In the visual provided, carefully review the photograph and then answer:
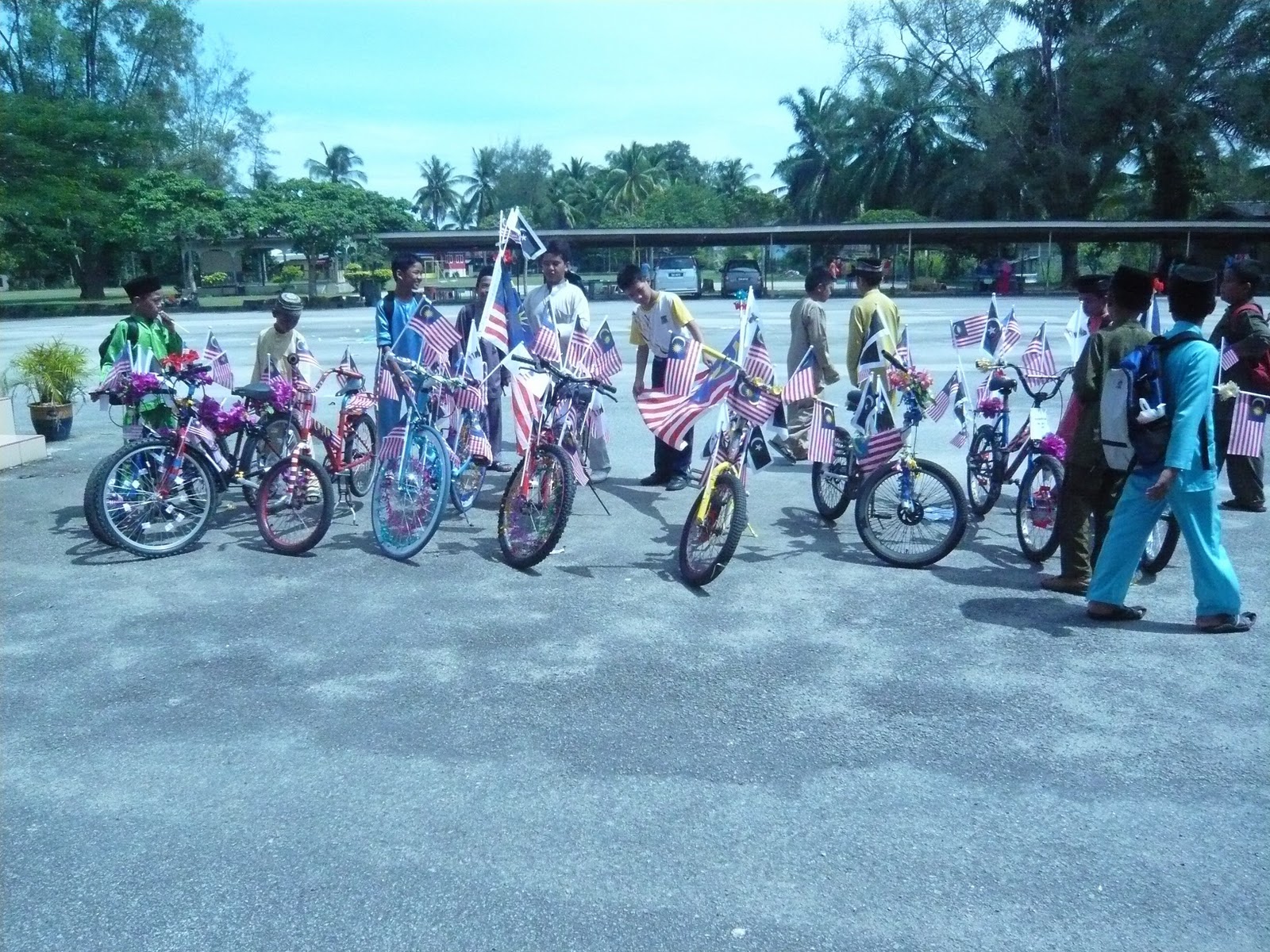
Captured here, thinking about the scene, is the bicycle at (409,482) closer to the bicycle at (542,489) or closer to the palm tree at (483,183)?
the bicycle at (542,489)

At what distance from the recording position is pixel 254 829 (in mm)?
3590

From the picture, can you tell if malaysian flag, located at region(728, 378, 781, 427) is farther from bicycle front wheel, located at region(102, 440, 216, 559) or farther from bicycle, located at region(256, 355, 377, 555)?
bicycle front wheel, located at region(102, 440, 216, 559)

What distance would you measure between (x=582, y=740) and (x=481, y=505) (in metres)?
4.26

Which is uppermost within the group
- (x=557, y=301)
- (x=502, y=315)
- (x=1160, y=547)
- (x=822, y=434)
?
(x=557, y=301)

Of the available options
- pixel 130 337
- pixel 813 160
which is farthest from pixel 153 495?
pixel 813 160

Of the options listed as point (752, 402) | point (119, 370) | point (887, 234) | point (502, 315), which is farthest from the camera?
point (887, 234)

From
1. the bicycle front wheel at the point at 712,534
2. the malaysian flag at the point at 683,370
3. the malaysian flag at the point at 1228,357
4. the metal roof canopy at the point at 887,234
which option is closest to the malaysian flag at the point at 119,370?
the malaysian flag at the point at 683,370

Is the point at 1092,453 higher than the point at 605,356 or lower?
lower

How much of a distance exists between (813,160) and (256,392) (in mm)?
63737

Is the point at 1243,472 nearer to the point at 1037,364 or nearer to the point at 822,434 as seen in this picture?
the point at 1037,364

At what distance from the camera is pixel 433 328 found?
7.59 metres

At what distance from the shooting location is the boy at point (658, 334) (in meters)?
8.29

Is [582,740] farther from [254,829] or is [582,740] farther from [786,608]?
[786,608]

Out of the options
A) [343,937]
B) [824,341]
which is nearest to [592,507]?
[824,341]
